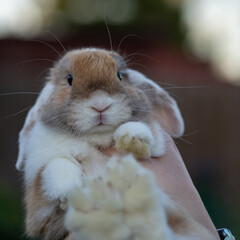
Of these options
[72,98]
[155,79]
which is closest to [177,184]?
[72,98]

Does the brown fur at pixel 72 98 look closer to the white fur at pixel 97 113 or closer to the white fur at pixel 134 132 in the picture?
the white fur at pixel 97 113

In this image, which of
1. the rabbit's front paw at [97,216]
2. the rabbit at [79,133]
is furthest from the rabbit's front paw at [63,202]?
the rabbit's front paw at [97,216]

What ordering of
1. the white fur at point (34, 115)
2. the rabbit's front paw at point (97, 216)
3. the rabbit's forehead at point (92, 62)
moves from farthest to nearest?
the white fur at point (34, 115) < the rabbit's forehead at point (92, 62) < the rabbit's front paw at point (97, 216)

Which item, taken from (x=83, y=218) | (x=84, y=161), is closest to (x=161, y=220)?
(x=83, y=218)

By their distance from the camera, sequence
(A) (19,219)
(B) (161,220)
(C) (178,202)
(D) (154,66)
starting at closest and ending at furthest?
(B) (161,220) → (C) (178,202) → (A) (19,219) → (D) (154,66)

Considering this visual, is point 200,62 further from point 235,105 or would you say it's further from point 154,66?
point 235,105

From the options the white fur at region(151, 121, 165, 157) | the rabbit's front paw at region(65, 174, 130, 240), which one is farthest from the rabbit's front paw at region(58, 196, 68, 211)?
the white fur at region(151, 121, 165, 157)

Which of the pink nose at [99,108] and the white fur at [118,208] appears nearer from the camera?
the white fur at [118,208]

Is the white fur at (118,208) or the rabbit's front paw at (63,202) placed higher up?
the white fur at (118,208)

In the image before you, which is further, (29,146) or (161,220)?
(29,146)
